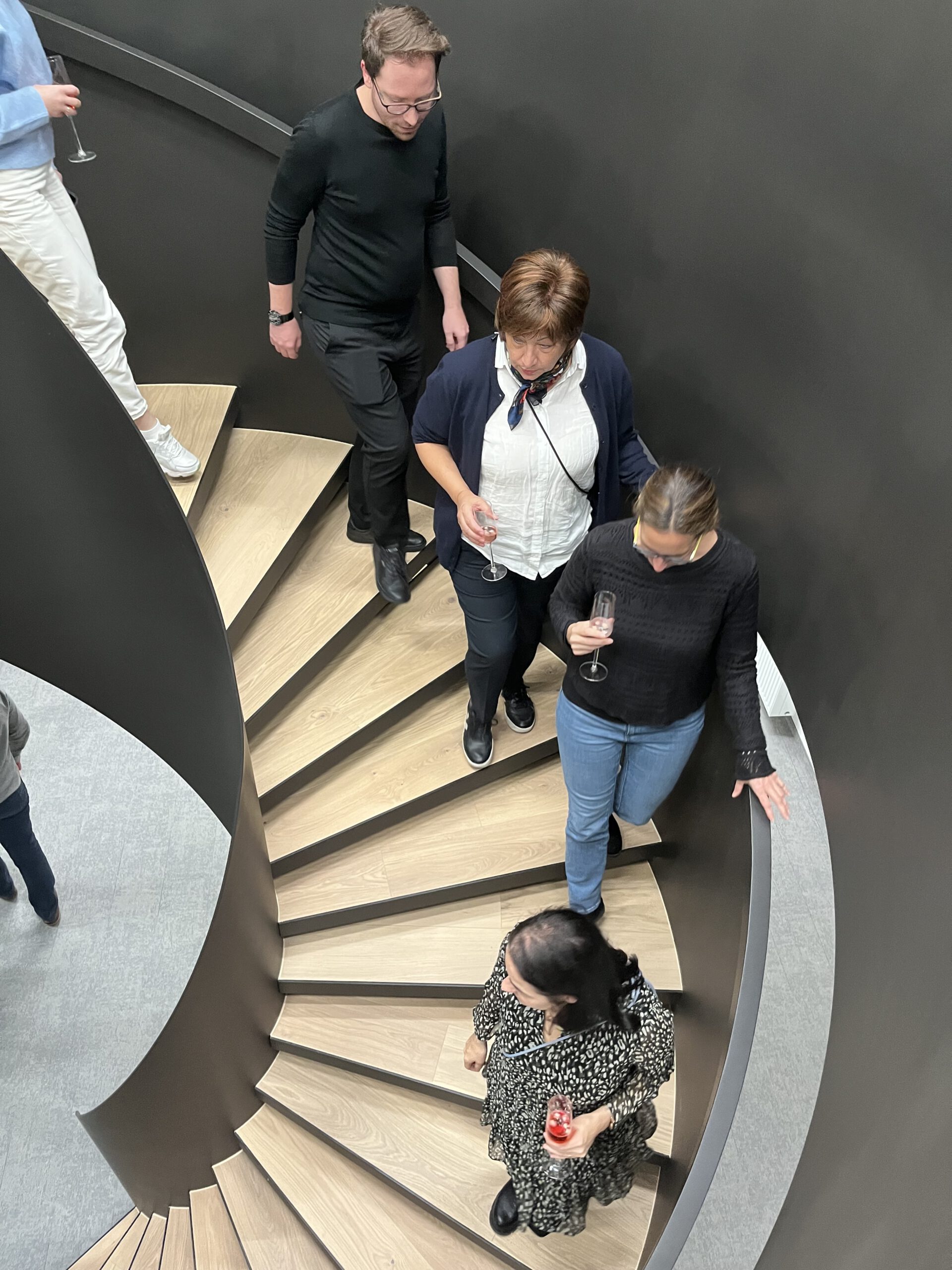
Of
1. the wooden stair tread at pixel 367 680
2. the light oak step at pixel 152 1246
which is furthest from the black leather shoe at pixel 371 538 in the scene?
the light oak step at pixel 152 1246

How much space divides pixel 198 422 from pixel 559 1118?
9.87 feet

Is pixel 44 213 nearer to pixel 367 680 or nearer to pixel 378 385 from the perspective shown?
pixel 378 385

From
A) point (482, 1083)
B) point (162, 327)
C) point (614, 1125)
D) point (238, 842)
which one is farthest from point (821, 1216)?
point (162, 327)

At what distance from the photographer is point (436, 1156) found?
3.27 meters

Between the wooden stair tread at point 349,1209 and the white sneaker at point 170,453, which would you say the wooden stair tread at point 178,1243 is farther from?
the white sneaker at point 170,453

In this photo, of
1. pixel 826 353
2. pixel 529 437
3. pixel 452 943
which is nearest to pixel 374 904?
pixel 452 943

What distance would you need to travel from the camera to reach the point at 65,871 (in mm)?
5250

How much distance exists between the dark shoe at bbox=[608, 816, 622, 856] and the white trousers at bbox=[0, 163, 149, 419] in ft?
6.80

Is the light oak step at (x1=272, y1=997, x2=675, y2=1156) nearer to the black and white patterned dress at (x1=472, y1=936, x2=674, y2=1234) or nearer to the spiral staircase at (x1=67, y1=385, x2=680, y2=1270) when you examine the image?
the spiral staircase at (x1=67, y1=385, x2=680, y2=1270)

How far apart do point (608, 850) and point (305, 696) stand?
1.24 metres

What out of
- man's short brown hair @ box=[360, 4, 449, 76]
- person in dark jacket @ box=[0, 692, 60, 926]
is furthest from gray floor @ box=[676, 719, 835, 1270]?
person in dark jacket @ box=[0, 692, 60, 926]

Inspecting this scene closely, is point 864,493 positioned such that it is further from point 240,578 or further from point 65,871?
point 65,871

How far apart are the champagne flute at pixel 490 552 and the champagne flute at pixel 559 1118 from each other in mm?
1313

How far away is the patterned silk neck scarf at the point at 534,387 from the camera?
243cm
